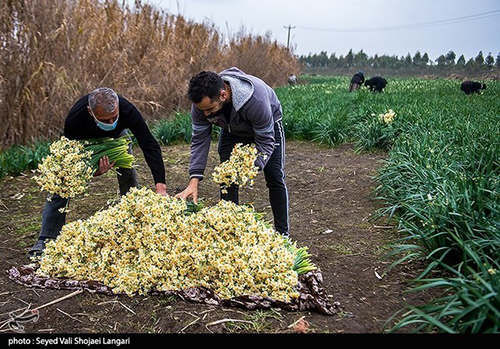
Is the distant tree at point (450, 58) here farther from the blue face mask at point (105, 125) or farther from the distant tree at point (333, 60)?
the blue face mask at point (105, 125)

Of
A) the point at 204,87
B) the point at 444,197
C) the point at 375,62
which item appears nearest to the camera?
the point at 204,87

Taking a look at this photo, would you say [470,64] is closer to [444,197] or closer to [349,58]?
[349,58]

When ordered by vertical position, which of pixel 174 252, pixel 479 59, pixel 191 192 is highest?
pixel 479 59

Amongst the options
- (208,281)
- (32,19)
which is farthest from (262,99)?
(32,19)

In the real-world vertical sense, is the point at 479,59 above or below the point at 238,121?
above

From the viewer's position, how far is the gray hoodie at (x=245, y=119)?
3102 mm

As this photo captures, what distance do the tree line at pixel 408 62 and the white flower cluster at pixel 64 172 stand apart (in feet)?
98.4

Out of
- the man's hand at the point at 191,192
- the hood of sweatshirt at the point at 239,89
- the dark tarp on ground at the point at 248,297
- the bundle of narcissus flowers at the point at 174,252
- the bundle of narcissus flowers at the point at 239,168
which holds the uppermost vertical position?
the hood of sweatshirt at the point at 239,89

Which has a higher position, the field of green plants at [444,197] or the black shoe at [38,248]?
the field of green plants at [444,197]

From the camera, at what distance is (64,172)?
3.16 meters

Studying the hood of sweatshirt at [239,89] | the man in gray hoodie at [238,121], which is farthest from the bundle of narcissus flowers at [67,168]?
the hood of sweatshirt at [239,89]

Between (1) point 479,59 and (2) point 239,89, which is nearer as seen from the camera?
(2) point 239,89

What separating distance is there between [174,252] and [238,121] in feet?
3.64

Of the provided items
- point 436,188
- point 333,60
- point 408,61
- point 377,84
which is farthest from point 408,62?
point 436,188
